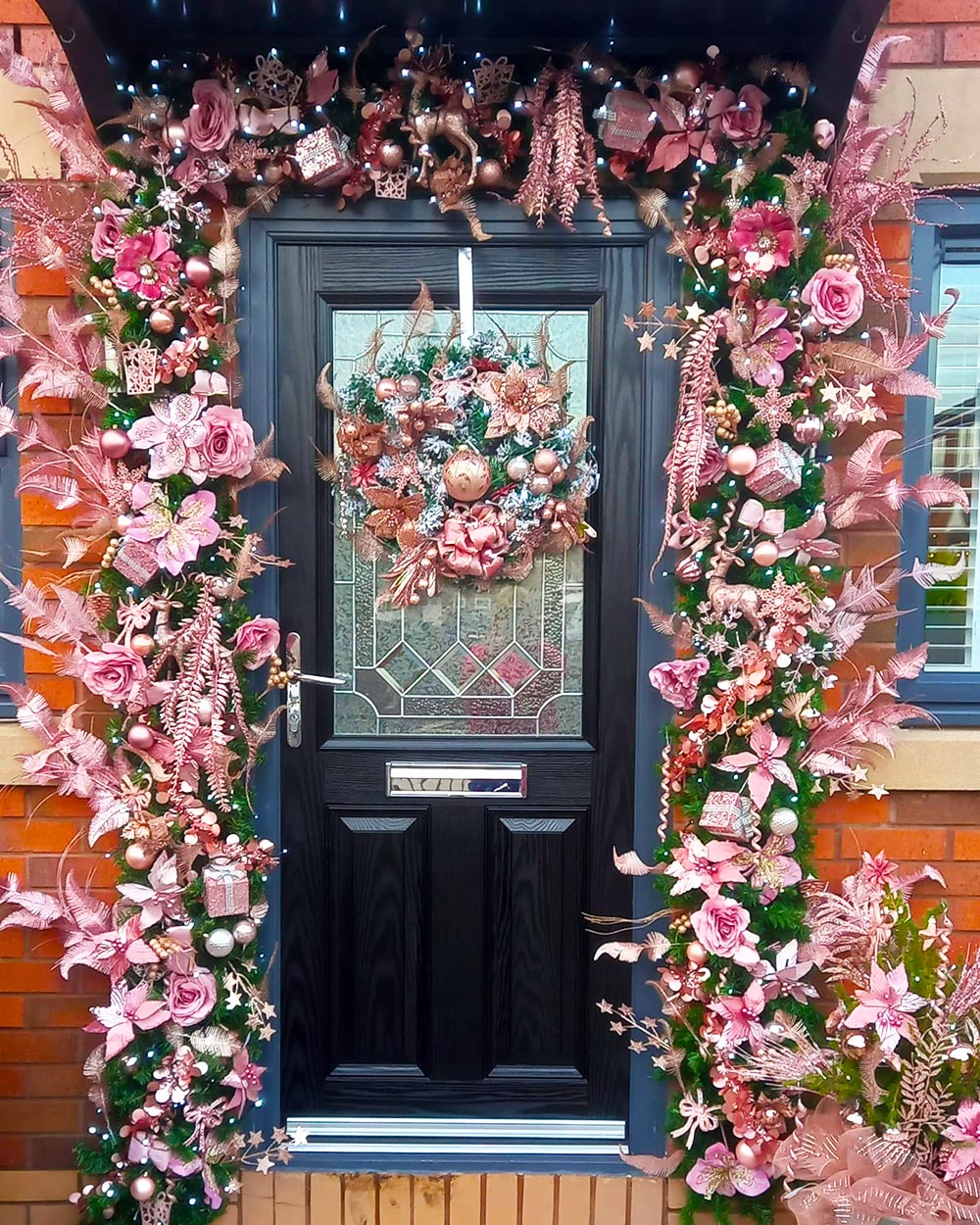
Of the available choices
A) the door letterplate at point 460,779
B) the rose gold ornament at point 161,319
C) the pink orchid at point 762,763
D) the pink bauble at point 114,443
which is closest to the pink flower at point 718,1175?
the pink orchid at point 762,763

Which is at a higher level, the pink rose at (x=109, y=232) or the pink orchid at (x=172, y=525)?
the pink rose at (x=109, y=232)

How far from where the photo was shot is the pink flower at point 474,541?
227cm

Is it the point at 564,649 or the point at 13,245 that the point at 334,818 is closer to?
the point at 564,649

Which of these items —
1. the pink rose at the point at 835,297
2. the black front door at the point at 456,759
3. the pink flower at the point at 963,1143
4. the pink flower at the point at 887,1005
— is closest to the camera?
the pink flower at the point at 963,1143

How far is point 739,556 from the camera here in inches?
87.1

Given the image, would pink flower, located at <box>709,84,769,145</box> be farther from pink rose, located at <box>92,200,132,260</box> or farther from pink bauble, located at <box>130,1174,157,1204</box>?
pink bauble, located at <box>130,1174,157,1204</box>

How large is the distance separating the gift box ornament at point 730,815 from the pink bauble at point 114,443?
1711 millimetres

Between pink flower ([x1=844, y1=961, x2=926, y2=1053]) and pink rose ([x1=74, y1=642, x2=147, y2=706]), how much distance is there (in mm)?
1801

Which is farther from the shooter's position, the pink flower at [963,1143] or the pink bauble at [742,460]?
the pink bauble at [742,460]

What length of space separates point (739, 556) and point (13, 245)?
2011mm

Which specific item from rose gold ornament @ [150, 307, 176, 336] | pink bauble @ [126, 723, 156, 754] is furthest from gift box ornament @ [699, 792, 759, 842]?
rose gold ornament @ [150, 307, 176, 336]

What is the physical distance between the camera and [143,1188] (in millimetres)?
2176

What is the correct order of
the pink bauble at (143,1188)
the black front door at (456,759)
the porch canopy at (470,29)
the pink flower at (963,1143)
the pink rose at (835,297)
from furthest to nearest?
the black front door at (456,759), the pink bauble at (143,1188), the pink rose at (835,297), the porch canopy at (470,29), the pink flower at (963,1143)

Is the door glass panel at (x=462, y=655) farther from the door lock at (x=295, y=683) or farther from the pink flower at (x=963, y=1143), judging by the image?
the pink flower at (x=963, y=1143)
